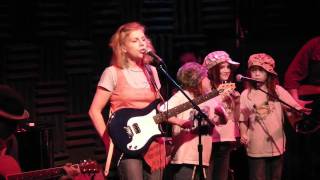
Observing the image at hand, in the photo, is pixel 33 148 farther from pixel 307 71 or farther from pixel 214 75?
pixel 307 71

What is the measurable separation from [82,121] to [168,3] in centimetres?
207

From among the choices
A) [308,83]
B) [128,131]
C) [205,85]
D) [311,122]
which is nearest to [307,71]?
[308,83]

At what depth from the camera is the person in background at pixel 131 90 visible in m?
4.40

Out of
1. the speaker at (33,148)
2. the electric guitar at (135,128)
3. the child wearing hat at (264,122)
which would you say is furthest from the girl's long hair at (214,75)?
the speaker at (33,148)

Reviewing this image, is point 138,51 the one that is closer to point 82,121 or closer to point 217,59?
point 217,59

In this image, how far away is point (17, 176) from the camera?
180 inches

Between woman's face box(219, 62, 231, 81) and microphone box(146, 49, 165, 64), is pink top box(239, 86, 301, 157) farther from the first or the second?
microphone box(146, 49, 165, 64)

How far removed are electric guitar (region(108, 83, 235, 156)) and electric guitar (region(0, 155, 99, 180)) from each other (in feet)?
2.47

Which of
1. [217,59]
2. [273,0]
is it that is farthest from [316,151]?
[273,0]

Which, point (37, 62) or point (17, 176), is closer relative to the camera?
point (17, 176)

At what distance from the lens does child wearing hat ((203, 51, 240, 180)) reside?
546 cm

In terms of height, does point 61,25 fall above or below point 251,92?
above

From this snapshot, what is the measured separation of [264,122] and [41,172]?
7.88 feet

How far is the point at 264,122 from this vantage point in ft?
18.8
